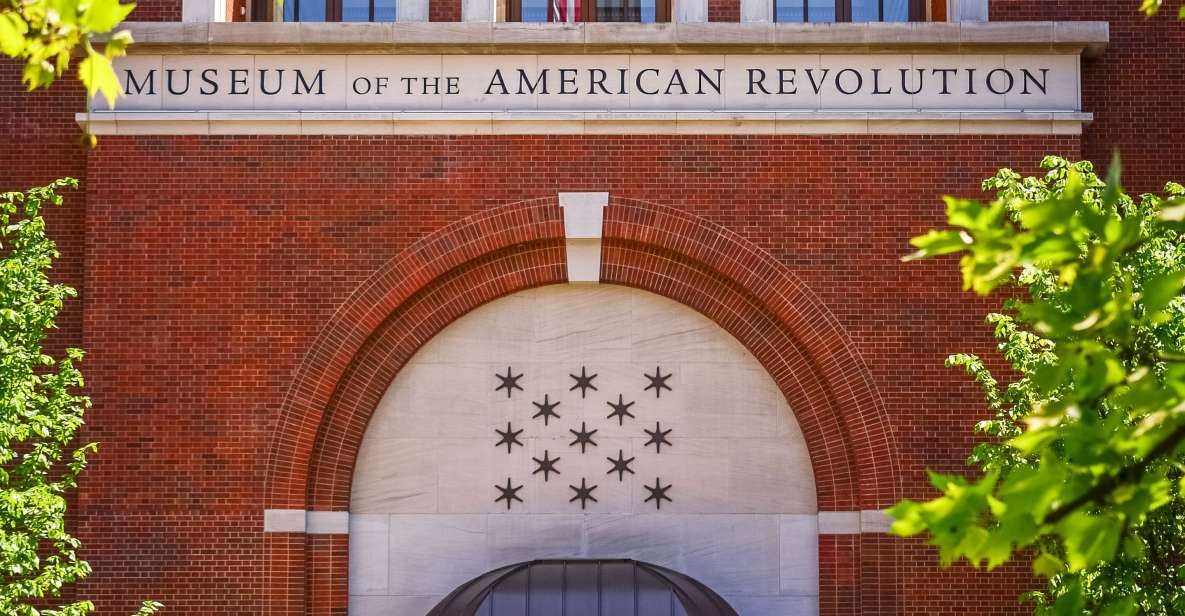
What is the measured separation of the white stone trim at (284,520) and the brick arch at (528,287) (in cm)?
6

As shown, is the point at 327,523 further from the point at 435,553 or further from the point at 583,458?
the point at 583,458

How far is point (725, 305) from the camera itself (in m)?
17.4

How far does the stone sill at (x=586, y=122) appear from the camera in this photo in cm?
1717

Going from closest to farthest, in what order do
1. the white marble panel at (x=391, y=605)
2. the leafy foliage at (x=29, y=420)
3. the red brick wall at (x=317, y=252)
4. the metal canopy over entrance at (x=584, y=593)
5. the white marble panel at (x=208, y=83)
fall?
the leafy foliage at (x=29, y=420), the metal canopy over entrance at (x=584, y=593), the red brick wall at (x=317, y=252), the white marble panel at (x=391, y=605), the white marble panel at (x=208, y=83)

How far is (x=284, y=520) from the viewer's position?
661 inches

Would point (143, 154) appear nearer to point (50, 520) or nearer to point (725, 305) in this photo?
point (50, 520)

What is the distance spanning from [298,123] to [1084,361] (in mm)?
13552

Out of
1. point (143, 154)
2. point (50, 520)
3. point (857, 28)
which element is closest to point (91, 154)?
point (143, 154)

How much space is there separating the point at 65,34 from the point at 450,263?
11835mm

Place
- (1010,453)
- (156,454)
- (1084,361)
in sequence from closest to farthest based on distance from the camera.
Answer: (1084,361) → (1010,453) → (156,454)

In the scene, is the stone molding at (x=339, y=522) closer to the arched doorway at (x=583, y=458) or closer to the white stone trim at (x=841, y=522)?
the white stone trim at (x=841, y=522)

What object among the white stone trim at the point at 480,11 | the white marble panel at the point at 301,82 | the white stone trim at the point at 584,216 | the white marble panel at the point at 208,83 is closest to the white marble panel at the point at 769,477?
the white stone trim at the point at 584,216

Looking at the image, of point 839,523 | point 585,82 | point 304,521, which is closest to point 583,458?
point 839,523

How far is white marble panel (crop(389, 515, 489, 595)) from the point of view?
17.0 m
